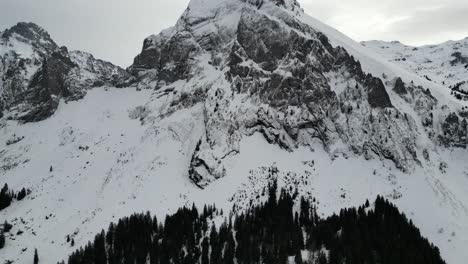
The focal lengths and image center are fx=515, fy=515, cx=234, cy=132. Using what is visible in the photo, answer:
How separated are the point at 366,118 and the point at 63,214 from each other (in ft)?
382

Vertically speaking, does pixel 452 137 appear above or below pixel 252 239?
above

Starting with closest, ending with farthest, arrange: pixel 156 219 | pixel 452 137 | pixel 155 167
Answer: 1. pixel 156 219
2. pixel 155 167
3. pixel 452 137

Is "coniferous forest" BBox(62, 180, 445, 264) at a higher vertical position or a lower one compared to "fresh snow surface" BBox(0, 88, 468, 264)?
lower

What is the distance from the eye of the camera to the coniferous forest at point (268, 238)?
452 ft

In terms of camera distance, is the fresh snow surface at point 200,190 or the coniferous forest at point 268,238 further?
the fresh snow surface at point 200,190

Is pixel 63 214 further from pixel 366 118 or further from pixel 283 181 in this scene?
pixel 366 118

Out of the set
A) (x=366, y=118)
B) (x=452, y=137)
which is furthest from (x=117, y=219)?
(x=452, y=137)

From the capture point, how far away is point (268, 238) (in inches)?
5768

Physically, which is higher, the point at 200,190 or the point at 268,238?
the point at 200,190

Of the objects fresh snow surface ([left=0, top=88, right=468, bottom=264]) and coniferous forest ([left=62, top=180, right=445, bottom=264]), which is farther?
fresh snow surface ([left=0, top=88, right=468, bottom=264])

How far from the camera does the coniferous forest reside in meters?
138

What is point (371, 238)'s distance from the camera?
467 ft

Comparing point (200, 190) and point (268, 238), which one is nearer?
point (268, 238)

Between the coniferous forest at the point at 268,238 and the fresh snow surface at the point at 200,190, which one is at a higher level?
the fresh snow surface at the point at 200,190
